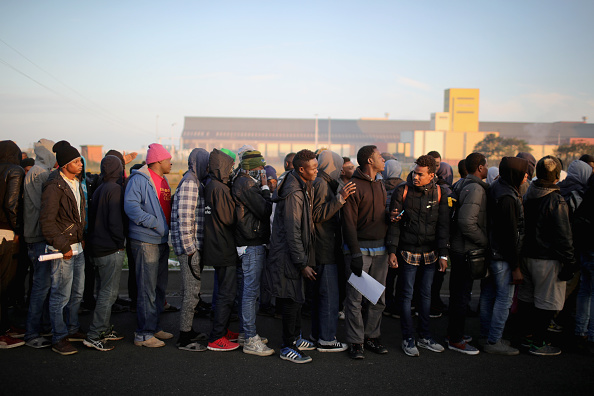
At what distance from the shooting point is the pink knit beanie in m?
5.05

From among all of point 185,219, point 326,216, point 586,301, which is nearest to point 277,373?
point 326,216

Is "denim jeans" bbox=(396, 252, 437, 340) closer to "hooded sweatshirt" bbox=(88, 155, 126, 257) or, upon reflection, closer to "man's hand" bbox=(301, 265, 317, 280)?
"man's hand" bbox=(301, 265, 317, 280)

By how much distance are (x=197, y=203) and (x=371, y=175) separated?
6.48 feet

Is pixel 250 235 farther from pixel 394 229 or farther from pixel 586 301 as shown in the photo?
pixel 586 301

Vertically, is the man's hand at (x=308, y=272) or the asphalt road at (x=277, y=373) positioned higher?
the man's hand at (x=308, y=272)

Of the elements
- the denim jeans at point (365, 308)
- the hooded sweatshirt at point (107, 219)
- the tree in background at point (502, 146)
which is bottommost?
the denim jeans at point (365, 308)

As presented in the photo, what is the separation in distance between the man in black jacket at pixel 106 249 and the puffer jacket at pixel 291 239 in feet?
5.93

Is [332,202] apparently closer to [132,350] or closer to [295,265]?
[295,265]

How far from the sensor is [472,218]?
15.6 ft

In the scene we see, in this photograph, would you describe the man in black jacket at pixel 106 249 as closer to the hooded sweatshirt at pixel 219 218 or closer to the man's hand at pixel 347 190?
the hooded sweatshirt at pixel 219 218

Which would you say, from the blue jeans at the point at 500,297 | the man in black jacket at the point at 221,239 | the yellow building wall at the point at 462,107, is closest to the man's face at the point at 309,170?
the man in black jacket at the point at 221,239

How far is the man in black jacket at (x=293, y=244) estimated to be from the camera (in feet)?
14.5

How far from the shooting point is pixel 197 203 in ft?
16.1

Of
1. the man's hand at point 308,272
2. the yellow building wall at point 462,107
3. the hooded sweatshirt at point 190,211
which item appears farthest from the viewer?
the yellow building wall at point 462,107
